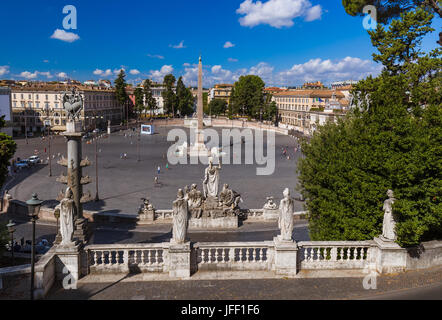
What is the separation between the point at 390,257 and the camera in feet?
31.0

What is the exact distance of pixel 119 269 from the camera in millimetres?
9531

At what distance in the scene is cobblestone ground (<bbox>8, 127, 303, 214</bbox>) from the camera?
2739 centimetres

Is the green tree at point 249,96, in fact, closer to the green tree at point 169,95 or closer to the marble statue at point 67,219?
the green tree at point 169,95

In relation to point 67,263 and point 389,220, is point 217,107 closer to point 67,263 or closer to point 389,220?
point 389,220

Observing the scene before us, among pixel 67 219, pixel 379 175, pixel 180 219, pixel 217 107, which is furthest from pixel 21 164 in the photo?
pixel 217 107

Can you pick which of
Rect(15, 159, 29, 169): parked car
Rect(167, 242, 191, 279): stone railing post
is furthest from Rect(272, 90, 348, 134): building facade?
Rect(167, 242, 191, 279): stone railing post

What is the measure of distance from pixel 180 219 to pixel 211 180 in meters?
9.63

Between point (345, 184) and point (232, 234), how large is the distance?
346 inches

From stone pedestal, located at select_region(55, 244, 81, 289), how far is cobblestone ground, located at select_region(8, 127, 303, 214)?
15.2 metres

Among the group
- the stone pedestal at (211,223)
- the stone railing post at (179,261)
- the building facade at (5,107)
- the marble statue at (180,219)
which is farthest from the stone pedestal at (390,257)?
the building facade at (5,107)

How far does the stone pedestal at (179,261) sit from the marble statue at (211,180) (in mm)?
9480

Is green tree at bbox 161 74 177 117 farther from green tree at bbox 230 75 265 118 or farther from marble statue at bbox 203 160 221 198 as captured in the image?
marble statue at bbox 203 160 221 198
